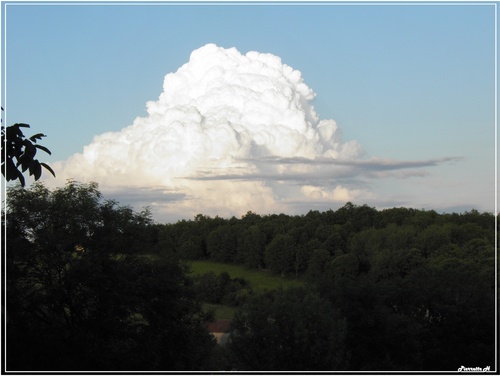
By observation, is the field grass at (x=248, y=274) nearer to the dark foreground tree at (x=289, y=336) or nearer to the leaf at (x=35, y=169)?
the dark foreground tree at (x=289, y=336)

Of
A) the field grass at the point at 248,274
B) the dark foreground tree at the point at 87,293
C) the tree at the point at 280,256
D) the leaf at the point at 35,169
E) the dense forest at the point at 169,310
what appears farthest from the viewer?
the tree at the point at 280,256

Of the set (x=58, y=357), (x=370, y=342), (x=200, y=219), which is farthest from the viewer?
(x=200, y=219)

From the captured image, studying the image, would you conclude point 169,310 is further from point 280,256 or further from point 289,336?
point 280,256

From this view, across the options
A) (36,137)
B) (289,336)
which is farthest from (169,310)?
(36,137)

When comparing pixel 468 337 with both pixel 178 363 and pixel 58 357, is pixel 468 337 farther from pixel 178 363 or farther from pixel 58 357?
pixel 58 357

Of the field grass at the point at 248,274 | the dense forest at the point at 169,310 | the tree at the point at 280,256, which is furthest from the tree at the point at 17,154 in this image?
the tree at the point at 280,256

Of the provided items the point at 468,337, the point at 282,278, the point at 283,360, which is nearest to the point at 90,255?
the point at 283,360
